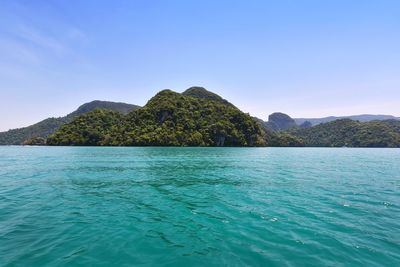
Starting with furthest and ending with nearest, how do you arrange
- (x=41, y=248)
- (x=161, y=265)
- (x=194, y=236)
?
(x=194, y=236), (x=41, y=248), (x=161, y=265)

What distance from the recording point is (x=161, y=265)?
8742 millimetres

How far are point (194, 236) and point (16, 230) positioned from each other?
7915mm

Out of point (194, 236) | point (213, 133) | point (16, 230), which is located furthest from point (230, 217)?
point (213, 133)

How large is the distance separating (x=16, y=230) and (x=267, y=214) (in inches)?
487

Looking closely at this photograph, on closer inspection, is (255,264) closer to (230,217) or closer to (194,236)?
(194,236)

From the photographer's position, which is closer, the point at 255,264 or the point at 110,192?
the point at 255,264

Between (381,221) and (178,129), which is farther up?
(178,129)

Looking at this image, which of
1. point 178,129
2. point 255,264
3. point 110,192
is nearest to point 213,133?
point 178,129

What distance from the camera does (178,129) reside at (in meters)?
196

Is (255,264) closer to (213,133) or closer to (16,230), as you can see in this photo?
(16,230)

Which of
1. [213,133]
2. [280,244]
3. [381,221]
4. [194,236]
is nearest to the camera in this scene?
[280,244]

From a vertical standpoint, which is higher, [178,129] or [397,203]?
[178,129]

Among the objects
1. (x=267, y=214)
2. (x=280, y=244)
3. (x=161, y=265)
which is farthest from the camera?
(x=267, y=214)

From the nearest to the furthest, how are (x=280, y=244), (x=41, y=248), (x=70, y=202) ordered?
(x=41, y=248) → (x=280, y=244) → (x=70, y=202)
